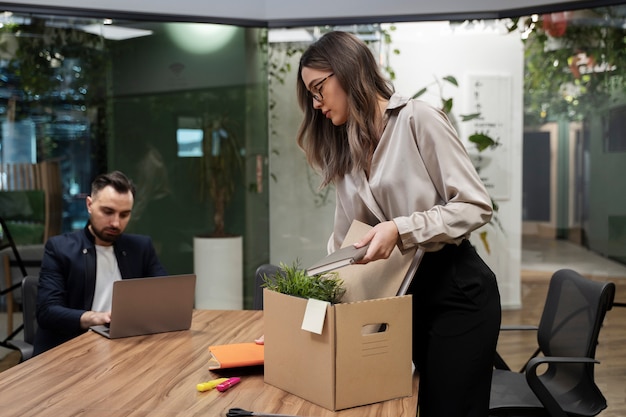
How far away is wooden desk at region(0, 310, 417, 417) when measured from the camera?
6.31 ft

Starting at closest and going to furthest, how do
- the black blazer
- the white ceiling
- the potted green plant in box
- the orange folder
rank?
the orange folder → the black blazer → the white ceiling → the potted green plant in box

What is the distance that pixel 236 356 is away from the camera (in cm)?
232

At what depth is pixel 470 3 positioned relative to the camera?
512cm

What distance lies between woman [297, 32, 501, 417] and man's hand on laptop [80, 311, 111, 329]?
1386mm

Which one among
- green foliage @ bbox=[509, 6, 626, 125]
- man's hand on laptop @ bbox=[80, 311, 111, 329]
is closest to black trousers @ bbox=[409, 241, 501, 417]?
man's hand on laptop @ bbox=[80, 311, 111, 329]

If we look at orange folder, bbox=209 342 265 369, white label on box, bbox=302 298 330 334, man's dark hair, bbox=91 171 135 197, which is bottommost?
orange folder, bbox=209 342 265 369

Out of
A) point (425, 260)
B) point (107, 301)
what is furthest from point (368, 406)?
point (107, 301)

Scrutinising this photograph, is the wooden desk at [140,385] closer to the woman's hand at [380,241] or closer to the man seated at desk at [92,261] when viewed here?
the woman's hand at [380,241]

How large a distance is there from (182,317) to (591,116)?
320 cm

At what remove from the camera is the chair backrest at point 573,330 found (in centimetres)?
305

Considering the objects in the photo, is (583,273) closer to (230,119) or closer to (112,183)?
(230,119)

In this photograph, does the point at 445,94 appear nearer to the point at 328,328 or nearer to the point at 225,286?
the point at 225,286

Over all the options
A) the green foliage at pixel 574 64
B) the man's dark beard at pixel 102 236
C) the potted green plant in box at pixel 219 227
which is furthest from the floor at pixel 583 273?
the man's dark beard at pixel 102 236

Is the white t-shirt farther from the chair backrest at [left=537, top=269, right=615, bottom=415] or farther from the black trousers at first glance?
the chair backrest at [left=537, top=269, right=615, bottom=415]
